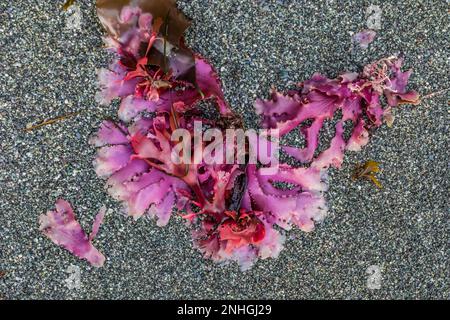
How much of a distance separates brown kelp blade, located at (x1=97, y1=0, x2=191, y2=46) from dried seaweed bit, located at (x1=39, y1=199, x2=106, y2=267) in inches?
18.3

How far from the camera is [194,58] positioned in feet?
4.00

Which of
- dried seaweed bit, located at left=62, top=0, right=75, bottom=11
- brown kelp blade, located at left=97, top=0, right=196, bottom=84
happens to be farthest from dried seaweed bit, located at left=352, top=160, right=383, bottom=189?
dried seaweed bit, located at left=62, top=0, right=75, bottom=11

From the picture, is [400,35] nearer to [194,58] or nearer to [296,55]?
[296,55]

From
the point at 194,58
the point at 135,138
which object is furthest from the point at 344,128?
the point at 135,138

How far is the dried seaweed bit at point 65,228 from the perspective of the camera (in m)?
1.31

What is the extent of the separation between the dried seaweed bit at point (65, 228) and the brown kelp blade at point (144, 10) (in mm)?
466

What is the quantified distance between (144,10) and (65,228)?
59 centimetres

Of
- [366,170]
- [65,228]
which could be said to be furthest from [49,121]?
[366,170]

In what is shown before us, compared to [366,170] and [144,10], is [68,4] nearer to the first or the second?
[144,10]

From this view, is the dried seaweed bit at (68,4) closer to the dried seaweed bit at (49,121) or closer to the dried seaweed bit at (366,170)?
the dried seaweed bit at (49,121)

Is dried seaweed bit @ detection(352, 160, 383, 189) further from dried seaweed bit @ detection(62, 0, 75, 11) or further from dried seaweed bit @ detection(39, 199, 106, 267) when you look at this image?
dried seaweed bit @ detection(62, 0, 75, 11)

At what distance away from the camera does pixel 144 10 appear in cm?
119

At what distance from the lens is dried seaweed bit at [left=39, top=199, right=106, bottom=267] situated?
1.31 meters

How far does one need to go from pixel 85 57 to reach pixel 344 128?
69 centimetres
